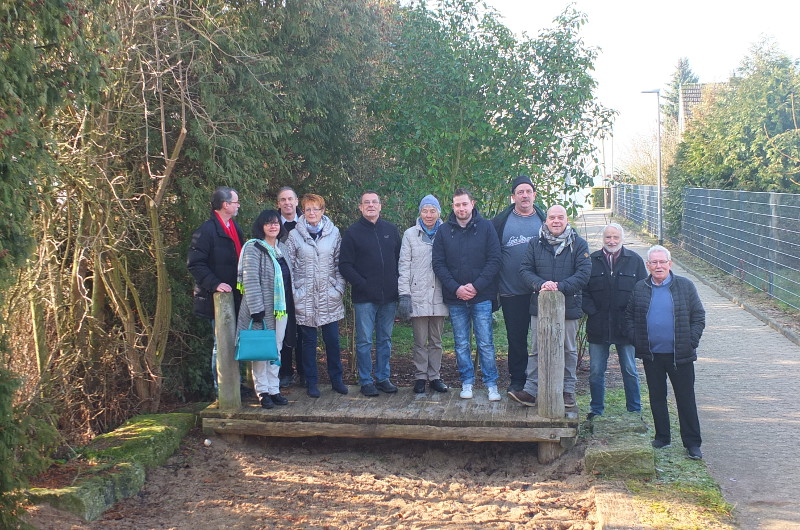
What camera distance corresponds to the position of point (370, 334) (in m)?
7.07

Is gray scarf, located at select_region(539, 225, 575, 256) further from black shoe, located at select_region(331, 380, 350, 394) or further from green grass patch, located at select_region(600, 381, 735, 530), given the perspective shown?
black shoe, located at select_region(331, 380, 350, 394)

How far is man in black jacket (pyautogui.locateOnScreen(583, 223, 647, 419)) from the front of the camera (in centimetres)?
667

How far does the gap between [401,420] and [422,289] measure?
3.80ft

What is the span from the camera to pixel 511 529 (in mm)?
5051

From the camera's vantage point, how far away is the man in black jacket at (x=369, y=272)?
6930 millimetres

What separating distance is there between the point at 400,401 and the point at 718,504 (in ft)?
9.12

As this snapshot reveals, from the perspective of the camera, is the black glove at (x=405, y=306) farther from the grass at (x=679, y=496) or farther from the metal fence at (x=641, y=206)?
the metal fence at (x=641, y=206)

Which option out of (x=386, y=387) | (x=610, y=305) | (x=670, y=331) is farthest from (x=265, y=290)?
(x=670, y=331)

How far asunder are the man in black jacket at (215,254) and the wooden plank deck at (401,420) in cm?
58

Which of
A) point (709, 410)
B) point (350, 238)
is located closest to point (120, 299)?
point (350, 238)

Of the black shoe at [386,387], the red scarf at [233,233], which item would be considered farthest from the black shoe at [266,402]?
the red scarf at [233,233]

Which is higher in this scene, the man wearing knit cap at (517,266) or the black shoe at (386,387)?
the man wearing knit cap at (517,266)

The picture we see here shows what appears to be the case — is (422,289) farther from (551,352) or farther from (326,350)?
(551,352)

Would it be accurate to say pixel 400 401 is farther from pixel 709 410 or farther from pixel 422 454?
pixel 709 410
